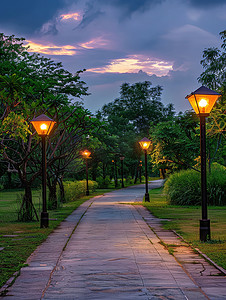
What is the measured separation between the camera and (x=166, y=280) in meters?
7.54

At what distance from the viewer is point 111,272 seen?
8219 mm

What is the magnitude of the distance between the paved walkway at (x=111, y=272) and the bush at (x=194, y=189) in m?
13.8

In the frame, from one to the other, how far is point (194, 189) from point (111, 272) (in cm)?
1996

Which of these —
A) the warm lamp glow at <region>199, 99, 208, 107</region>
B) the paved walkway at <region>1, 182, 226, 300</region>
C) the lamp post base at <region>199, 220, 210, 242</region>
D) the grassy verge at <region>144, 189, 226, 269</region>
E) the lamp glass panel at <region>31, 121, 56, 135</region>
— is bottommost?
the grassy verge at <region>144, 189, 226, 269</region>

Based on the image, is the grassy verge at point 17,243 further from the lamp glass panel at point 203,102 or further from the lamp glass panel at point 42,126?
the lamp glass panel at point 203,102

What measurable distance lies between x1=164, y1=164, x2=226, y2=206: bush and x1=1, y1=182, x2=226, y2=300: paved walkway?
13800mm

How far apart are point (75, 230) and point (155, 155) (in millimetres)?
23691

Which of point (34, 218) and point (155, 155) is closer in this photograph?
point (34, 218)

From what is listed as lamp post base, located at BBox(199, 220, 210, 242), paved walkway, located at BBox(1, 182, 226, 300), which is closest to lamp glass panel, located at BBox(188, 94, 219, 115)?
lamp post base, located at BBox(199, 220, 210, 242)

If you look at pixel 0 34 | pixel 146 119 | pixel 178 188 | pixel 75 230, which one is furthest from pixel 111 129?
pixel 75 230

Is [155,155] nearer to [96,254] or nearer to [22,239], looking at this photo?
[22,239]

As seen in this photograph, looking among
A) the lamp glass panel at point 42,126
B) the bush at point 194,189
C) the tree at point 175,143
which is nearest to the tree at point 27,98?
the lamp glass panel at point 42,126

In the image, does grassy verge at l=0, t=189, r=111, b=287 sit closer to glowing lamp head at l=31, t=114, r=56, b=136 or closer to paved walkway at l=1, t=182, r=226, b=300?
paved walkway at l=1, t=182, r=226, b=300

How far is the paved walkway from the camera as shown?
22.0 feet
